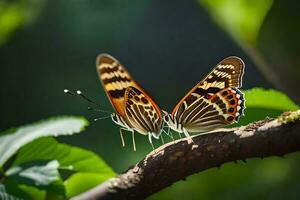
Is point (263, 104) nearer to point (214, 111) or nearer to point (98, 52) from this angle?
point (214, 111)

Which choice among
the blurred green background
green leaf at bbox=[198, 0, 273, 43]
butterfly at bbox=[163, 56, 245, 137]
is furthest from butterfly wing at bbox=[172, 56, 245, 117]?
the blurred green background

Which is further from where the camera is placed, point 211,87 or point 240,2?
point 211,87

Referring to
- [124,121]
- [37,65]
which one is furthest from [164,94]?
[124,121]

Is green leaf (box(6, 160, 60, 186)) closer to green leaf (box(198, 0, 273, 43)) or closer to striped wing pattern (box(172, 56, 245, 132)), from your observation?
striped wing pattern (box(172, 56, 245, 132))

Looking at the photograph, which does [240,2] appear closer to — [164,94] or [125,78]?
[125,78]

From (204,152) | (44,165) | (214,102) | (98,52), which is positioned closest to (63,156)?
(44,165)

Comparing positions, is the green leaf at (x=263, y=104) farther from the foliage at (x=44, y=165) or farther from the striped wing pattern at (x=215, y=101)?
the foliage at (x=44, y=165)

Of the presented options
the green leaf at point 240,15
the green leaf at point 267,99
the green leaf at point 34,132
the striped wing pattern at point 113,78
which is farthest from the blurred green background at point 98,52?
the green leaf at point 240,15
